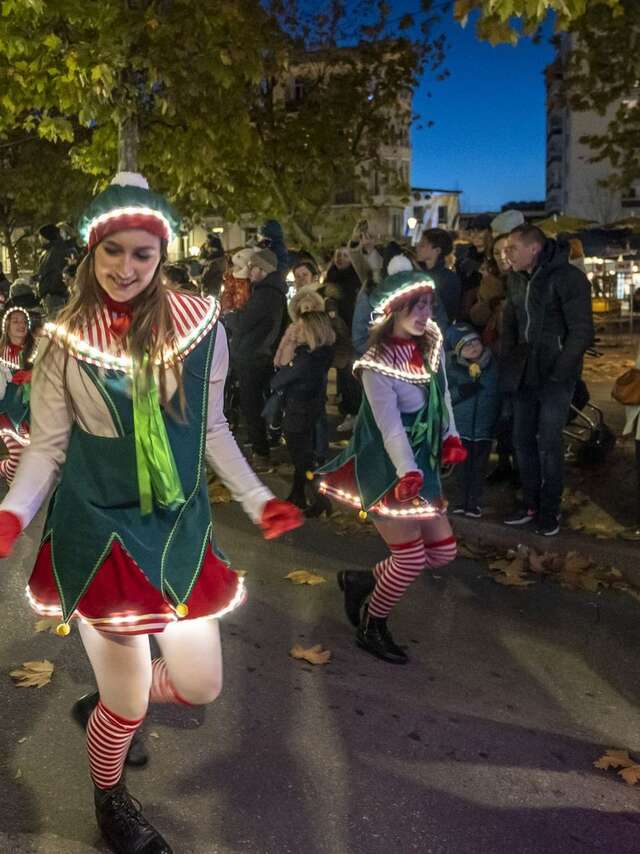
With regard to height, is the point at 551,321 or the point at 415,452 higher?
the point at 551,321

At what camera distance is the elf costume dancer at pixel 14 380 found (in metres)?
7.36

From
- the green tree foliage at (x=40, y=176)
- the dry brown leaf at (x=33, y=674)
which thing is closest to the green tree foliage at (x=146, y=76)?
the dry brown leaf at (x=33, y=674)

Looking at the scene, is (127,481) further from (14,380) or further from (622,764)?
(14,380)

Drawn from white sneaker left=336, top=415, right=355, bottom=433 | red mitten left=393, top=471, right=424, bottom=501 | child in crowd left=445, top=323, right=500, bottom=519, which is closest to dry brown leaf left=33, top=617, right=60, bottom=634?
red mitten left=393, top=471, right=424, bottom=501

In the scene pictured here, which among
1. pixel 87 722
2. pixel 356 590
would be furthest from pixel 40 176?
pixel 87 722

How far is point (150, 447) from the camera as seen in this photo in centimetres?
292

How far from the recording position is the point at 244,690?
442cm

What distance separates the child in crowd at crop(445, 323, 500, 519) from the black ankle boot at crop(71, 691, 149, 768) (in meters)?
3.78

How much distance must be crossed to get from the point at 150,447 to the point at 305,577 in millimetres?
3371

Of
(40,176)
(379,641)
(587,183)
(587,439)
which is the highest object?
(587,183)

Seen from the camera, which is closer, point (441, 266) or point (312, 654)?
point (312, 654)

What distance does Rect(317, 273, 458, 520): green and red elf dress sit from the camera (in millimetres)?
4648

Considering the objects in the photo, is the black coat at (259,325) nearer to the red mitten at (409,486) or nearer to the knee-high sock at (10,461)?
the knee-high sock at (10,461)

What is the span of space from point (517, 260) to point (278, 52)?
298 inches
